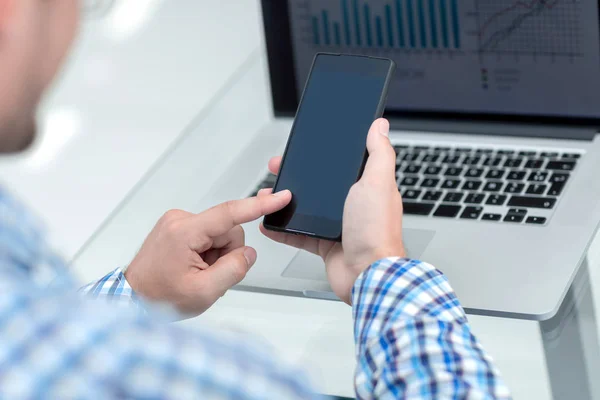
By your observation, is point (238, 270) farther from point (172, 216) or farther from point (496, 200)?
point (496, 200)

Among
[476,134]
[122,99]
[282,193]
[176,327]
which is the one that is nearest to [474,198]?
[476,134]

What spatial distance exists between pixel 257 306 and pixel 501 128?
325 mm

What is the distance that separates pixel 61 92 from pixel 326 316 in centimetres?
124

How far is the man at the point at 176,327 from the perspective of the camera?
0.32 m

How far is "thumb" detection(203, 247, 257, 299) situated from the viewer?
702 millimetres

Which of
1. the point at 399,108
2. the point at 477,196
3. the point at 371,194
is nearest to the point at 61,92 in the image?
the point at 399,108

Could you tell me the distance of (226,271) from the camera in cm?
71

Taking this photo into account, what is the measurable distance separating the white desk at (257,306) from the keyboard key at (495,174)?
13 cm

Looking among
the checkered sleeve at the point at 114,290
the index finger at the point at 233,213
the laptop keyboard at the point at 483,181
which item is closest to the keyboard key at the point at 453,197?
the laptop keyboard at the point at 483,181

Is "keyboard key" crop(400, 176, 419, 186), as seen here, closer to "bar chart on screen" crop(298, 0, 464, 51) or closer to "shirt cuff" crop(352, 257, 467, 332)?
"bar chart on screen" crop(298, 0, 464, 51)

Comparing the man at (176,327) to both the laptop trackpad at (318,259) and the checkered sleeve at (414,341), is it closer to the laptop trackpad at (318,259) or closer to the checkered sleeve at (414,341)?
the checkered sleeve at (414,341)

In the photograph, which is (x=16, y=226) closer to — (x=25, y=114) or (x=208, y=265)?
(x=25, y=114)

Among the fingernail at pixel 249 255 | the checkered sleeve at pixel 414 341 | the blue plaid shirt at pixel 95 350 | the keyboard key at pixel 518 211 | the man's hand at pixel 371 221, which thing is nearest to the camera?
the blue plaid shirt at pixel 95 350

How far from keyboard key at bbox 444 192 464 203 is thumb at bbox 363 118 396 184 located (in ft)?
0.63
